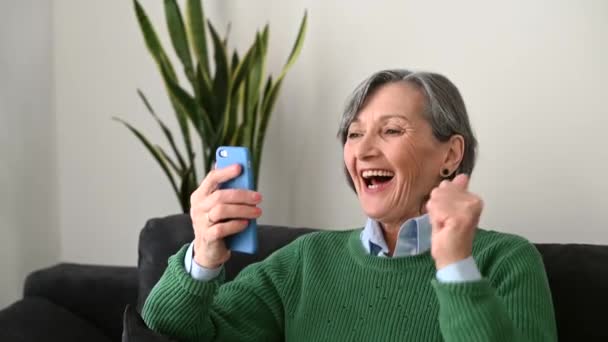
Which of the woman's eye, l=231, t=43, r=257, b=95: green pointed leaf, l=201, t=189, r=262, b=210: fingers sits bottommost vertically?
l=201, t=189, r=262, b=210: fingers

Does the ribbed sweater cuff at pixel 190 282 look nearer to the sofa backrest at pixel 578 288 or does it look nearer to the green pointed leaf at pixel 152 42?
the sofa backrest at pixel 578 288

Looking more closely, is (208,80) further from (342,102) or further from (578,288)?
(578,288)

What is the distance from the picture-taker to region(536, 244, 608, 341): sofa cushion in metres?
1.30

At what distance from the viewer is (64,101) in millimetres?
2482

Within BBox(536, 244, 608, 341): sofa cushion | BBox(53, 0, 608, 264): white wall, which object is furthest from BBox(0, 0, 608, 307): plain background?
BBox(536, 244, 608, 341): sofa cushion

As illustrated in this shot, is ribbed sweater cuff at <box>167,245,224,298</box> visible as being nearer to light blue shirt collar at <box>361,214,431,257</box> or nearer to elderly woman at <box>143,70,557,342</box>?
elderly woman at <box>143,70,557,342</box>

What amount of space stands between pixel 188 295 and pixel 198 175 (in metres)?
1.21

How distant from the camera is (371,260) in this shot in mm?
1264

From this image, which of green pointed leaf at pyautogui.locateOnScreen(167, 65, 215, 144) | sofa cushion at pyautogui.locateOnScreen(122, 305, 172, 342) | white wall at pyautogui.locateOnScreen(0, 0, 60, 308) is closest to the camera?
sofa cushion at pyautogui.locateOnScreen(122, 305, 172, 342)

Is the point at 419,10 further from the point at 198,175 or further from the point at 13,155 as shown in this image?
the point at 13,155

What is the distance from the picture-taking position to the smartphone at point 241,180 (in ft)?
3.69

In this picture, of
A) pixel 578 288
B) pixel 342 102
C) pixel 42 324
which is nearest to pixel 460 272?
pixel 578 288

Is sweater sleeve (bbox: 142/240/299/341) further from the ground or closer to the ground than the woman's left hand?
closer to the ground

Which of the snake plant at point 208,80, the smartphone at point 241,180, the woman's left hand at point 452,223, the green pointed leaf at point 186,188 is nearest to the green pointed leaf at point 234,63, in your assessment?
the snake plant at point 208,80
